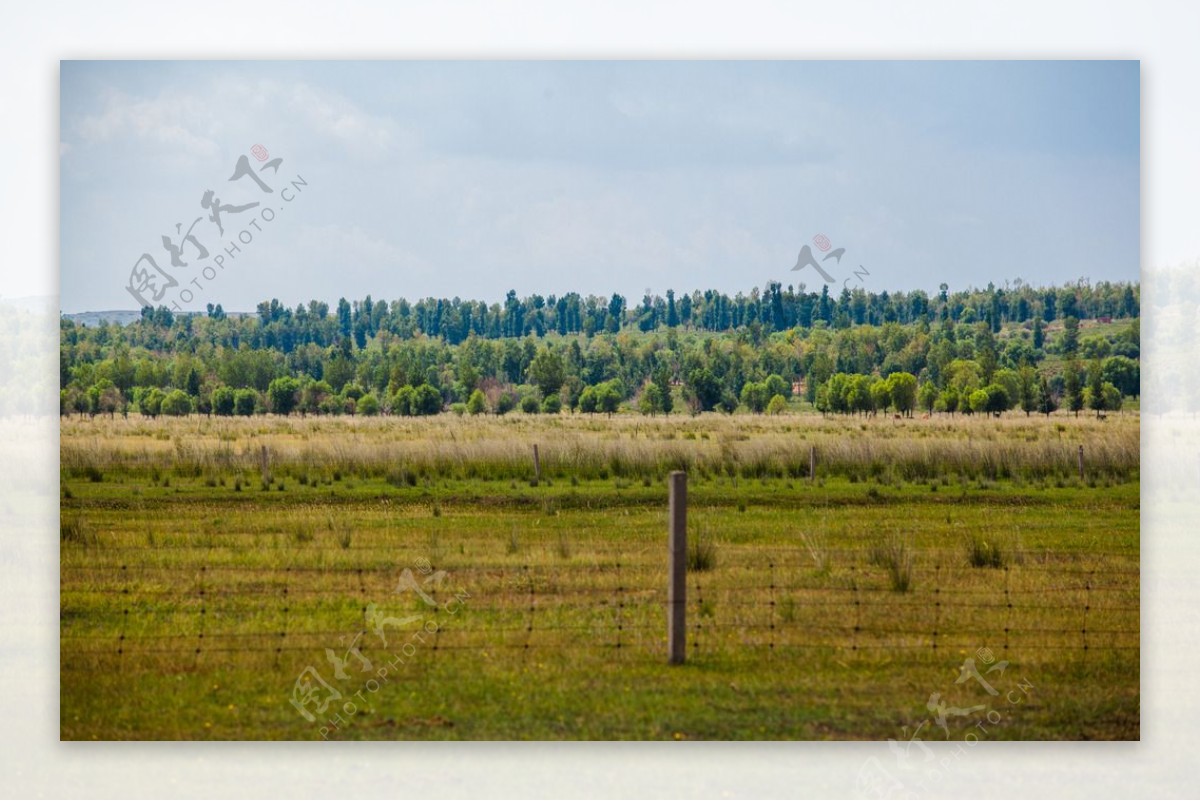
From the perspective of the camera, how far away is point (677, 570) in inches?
299

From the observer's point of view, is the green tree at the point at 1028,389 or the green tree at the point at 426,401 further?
the green tree at the point at 426,401

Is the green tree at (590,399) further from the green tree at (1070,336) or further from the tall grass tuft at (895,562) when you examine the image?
the tall grass tuft at (895,562)

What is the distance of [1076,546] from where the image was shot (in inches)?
539

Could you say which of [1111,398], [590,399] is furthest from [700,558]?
[590,399]

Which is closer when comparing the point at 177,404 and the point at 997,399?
the point at 177,404

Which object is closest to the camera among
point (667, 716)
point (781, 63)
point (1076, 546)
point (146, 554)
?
point (667, 716)

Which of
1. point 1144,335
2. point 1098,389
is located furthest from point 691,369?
point 1144,335

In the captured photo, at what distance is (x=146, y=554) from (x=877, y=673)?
26.2 feet

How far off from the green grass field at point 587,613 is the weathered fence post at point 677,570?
213 mm

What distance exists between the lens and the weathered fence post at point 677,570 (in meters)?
7.54

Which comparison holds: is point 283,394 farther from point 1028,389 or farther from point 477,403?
point 1028,389

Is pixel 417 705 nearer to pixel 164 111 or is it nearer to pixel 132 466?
pixel 164 111

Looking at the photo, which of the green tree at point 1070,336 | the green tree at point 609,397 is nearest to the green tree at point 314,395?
the green tree at point 609,397

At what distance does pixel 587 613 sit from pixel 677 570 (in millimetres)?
1985
